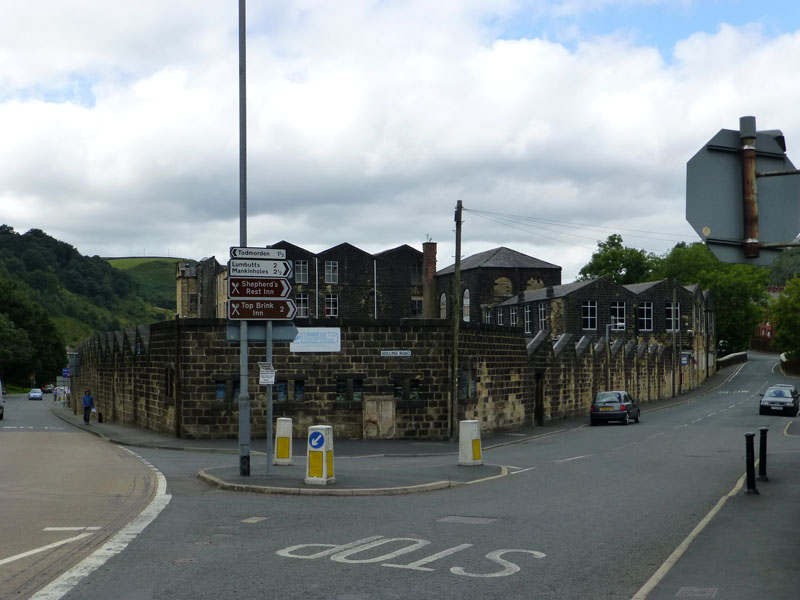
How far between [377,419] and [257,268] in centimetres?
1320

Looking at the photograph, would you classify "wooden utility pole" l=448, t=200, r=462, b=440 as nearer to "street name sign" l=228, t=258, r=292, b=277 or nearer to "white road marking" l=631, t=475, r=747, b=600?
"street name sign" l=228, t=258, r=292, b=277

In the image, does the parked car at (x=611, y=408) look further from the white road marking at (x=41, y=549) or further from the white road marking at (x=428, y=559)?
the white road marking at (x=41, y=549)

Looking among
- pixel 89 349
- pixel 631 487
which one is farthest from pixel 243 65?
pixel 89 349

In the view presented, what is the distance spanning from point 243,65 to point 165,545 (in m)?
10.7

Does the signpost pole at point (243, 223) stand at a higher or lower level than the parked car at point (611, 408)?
higher

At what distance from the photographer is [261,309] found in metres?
→ 16.6

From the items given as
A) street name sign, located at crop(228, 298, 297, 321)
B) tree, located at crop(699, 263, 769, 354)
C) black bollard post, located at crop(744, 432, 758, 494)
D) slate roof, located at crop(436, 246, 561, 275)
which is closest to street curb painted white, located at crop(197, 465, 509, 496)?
street name sign, located at crop(228, 298, 297, 321)

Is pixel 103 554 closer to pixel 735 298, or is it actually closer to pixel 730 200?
A: pixel 730 200

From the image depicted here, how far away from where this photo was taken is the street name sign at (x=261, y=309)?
54.0 feet

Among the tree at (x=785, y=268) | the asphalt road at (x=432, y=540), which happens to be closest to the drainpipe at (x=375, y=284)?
the asphalt road at (x=432, y=540)

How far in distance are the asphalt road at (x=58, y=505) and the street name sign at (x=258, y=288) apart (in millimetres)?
3701

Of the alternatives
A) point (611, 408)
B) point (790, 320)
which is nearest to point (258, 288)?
point (611, 408)

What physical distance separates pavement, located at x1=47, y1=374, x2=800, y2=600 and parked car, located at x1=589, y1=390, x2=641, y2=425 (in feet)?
28.3

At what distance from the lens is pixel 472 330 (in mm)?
30938
